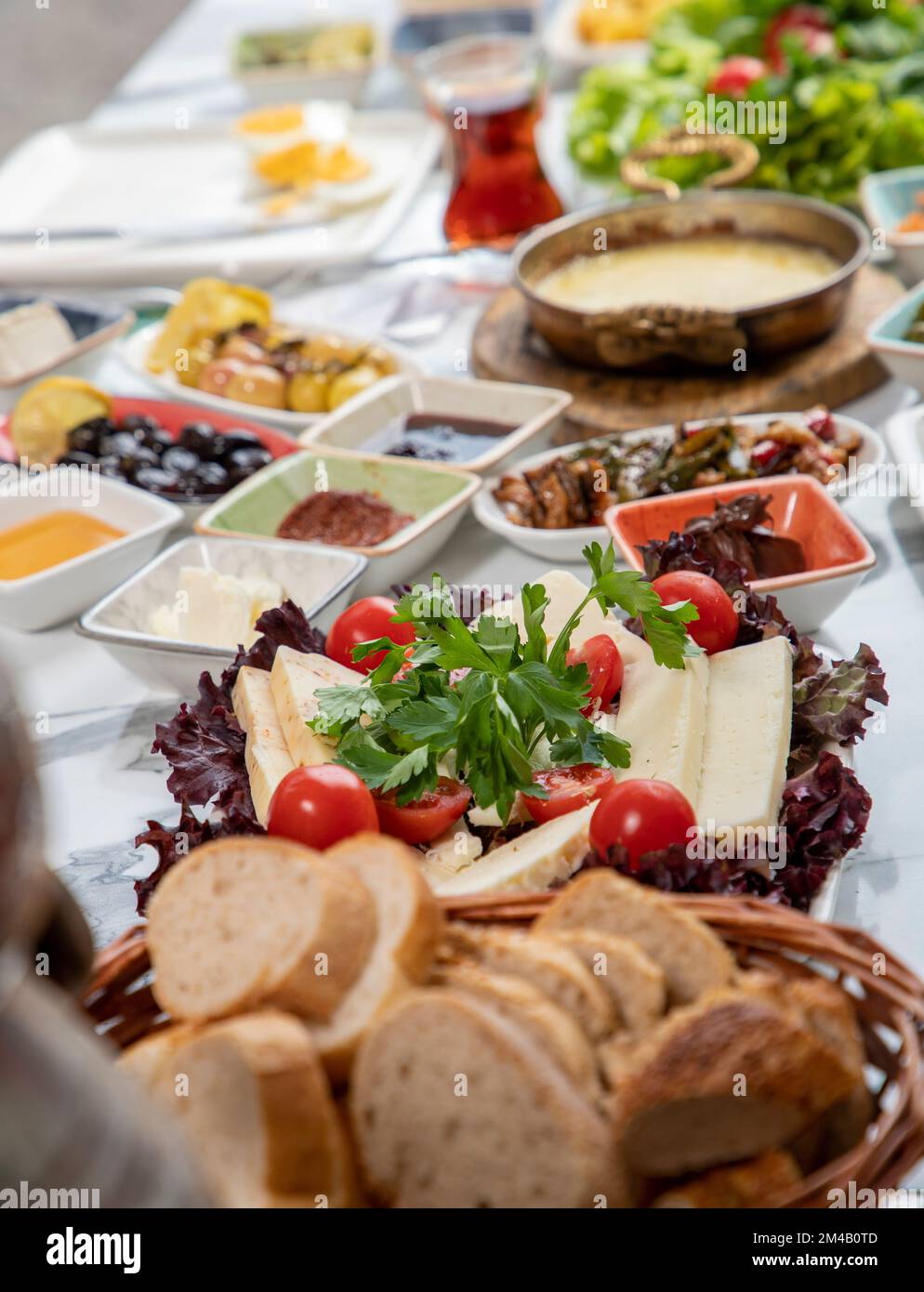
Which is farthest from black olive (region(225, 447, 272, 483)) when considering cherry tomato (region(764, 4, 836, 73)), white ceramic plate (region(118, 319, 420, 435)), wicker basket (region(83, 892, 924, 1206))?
cherry tomato (region(764, 4, 836, 73))

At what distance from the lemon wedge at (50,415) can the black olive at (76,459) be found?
6 cm

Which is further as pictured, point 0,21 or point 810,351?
point 0,21

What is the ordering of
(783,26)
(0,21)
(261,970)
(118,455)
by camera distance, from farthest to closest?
1. (0,21)
2. (783,26)
3. (118,455)
4. (261,970)

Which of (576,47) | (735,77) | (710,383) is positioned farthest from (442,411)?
(576,47)

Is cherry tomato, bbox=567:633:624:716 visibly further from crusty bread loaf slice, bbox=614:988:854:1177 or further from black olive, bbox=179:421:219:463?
black olive, bbox=179:421:219:463

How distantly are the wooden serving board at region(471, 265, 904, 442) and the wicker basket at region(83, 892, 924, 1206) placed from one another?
1829mm

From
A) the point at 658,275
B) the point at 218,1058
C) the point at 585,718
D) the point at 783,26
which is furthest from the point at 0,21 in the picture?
the point at 218,1058

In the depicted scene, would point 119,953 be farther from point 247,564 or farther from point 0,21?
point 0,21

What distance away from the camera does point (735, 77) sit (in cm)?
438

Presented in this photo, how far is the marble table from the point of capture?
1985mm

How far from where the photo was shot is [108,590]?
114 inches

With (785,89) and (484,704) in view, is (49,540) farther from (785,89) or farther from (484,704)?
(785,89)

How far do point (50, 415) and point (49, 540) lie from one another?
0.51 m

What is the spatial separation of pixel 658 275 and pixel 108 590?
1.68 meters
